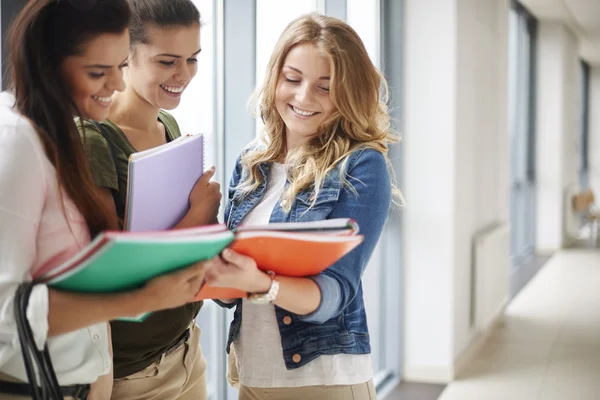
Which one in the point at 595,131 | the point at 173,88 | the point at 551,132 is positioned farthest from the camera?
the point at 595,131

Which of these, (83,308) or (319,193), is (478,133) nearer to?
(319,193)

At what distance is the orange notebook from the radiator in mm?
3905

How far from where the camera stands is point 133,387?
1.59 metres

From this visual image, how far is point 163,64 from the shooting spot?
1590 millimetres

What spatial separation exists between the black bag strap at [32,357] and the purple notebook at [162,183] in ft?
0.86

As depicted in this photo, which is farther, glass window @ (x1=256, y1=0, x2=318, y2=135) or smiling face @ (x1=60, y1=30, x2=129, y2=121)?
glass window @ (x1=256, y1=0, x2=318, y2=135)

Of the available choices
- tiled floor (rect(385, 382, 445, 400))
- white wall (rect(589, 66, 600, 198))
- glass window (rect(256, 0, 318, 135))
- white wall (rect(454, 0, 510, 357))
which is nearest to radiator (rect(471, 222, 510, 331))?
white wall (rect(454, 0, 510, 357))

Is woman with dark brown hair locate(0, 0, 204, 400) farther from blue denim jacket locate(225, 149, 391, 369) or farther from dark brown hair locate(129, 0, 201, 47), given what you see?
blue denim jacket locate(225, 149, 391, 369)

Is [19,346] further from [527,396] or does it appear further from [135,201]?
[527,396]

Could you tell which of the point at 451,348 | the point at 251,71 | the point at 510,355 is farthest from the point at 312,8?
the point at 510,355

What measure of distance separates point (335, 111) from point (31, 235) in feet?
2.81

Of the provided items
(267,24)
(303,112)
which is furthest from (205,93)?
(303,112)

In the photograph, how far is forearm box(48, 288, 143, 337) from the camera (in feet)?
3.54

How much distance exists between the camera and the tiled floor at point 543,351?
4.34 meters
